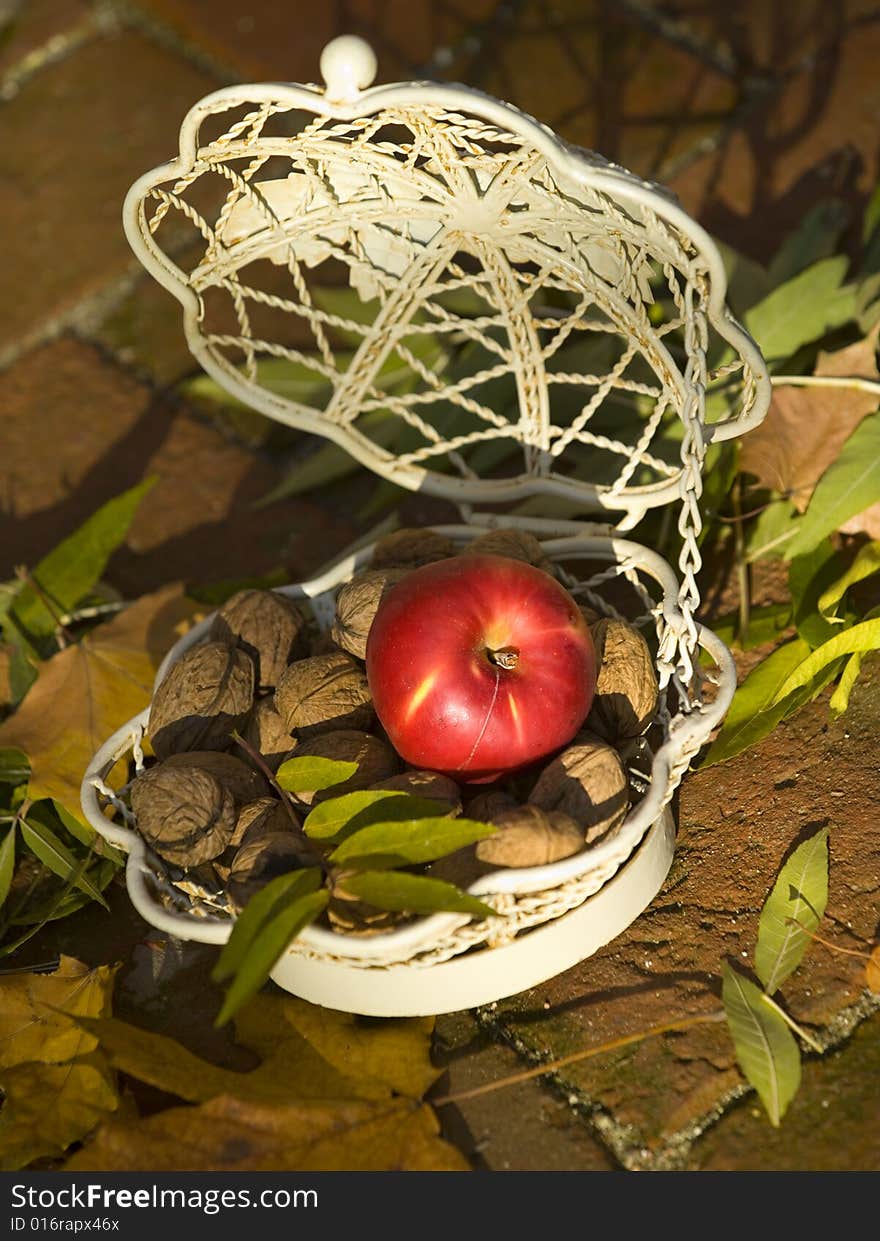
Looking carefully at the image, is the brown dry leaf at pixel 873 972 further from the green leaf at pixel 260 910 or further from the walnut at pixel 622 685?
the green leaf at pixel 260 910

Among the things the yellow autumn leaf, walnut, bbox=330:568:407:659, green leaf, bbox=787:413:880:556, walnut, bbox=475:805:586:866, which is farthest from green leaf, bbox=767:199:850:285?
the yellow autumn leaf

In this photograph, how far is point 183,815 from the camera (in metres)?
1.15

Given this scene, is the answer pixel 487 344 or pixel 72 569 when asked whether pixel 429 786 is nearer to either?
pixel 487 344

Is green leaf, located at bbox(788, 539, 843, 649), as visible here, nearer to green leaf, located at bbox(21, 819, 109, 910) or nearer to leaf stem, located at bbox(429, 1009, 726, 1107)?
leaf stem, located at bbox(429, 1009, 726, 1107)

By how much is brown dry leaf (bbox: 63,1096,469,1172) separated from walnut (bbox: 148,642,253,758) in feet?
1.12

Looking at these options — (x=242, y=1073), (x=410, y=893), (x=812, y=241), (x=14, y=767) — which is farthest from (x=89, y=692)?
(x=812, y=241)

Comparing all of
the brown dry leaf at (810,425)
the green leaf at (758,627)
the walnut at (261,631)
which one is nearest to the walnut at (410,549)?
the walnut at (261,631)

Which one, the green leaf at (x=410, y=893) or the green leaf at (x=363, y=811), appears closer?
the green leaf at (x=410, y=893)

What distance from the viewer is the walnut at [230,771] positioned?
3.97ft

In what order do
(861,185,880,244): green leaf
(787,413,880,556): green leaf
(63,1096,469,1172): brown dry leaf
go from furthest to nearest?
(861,185,880,244): green leaf
(787,413,880,556): green leaf
(63,1096,469,1172): brown dry leaf

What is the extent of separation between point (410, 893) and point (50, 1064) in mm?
424

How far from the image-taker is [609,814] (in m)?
1.11

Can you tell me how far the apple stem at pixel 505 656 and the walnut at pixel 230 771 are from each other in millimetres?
258

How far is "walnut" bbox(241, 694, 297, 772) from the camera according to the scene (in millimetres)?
1258
